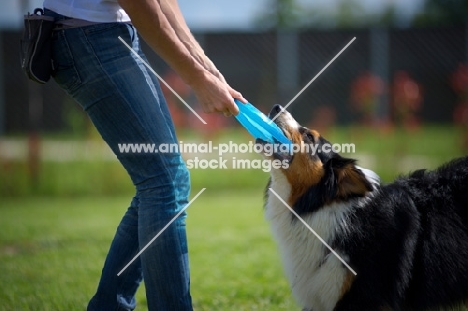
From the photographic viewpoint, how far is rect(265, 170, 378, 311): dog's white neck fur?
9.87 feet

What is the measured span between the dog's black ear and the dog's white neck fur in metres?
0.07

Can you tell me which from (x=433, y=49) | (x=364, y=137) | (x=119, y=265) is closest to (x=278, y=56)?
(x=364, y=137)

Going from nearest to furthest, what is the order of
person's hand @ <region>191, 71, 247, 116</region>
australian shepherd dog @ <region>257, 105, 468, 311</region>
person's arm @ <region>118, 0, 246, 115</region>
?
person's arm @ <region>118, 0, 246, 115</region> < person's hand @ <region>191, 71, 247, 116</region> < australian shepherd dog @ <region>257, 105, 468, 311</region>

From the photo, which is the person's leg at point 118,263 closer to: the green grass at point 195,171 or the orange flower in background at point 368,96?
the green grass at point 195,171

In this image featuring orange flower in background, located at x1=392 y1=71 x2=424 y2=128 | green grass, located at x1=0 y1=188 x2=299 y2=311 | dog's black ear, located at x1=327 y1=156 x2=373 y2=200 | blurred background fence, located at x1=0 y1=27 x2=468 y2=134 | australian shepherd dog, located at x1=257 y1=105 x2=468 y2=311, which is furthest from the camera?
blurred background fence, located at x1=0 y1=27 x2=468 y2=134

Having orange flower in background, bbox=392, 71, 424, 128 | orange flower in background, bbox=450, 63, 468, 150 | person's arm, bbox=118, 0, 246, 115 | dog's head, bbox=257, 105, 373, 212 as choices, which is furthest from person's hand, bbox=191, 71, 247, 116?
orange flower in background, bbox=450, 63, 468, 150

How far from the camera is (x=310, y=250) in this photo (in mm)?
3119

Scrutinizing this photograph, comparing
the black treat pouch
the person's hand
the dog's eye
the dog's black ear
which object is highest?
the black treat pouch

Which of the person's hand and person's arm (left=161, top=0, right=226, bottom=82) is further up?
person's arm (left=161, top=0, right=226, bottom=82)

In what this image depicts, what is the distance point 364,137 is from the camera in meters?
9.08

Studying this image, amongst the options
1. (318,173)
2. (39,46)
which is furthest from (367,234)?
(39,46)

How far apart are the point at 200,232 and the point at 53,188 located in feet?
10.5

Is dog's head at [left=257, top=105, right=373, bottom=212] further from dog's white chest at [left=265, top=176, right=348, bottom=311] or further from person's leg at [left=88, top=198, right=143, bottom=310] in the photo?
person's leg at [left=88, top=198, right=143, bottom=310]

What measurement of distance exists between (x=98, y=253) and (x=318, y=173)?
2793 mm
